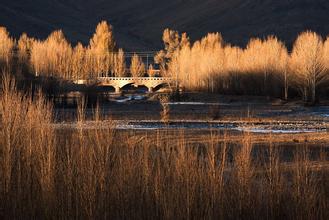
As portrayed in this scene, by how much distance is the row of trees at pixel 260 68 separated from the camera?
5019 centimetres

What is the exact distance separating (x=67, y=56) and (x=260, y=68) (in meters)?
31.6

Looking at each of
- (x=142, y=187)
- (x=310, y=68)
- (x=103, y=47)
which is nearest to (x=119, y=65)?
(x=103, y=47)

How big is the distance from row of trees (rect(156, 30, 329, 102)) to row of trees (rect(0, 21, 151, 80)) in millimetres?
13533

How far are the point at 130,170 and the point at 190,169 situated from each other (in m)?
0.89

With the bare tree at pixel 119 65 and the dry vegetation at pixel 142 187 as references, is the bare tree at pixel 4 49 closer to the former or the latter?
the bare tree at pixel 119 65

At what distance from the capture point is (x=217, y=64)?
6819 centimetres

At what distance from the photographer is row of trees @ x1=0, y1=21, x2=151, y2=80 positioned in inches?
2879

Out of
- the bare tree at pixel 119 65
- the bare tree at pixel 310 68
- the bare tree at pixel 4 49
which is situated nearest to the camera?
the bare tree at pixel 310 68

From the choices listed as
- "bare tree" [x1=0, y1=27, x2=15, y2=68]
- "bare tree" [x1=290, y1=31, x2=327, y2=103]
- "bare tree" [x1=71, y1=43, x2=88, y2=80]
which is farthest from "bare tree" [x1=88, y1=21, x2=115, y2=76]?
"bare tree" [x1=290, y1=31, x2=327, y2=103]

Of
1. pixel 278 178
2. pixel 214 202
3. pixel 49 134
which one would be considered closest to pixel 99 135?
pixel 49 134

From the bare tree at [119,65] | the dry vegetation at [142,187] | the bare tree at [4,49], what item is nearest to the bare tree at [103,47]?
the bare tree at [119,65]

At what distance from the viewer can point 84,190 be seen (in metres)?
7.78

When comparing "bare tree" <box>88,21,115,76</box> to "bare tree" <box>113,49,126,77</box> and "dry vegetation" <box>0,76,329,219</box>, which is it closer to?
"bare tree" <box>113,49,126,77</box>

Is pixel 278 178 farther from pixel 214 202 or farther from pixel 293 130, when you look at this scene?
pixel 293 130
